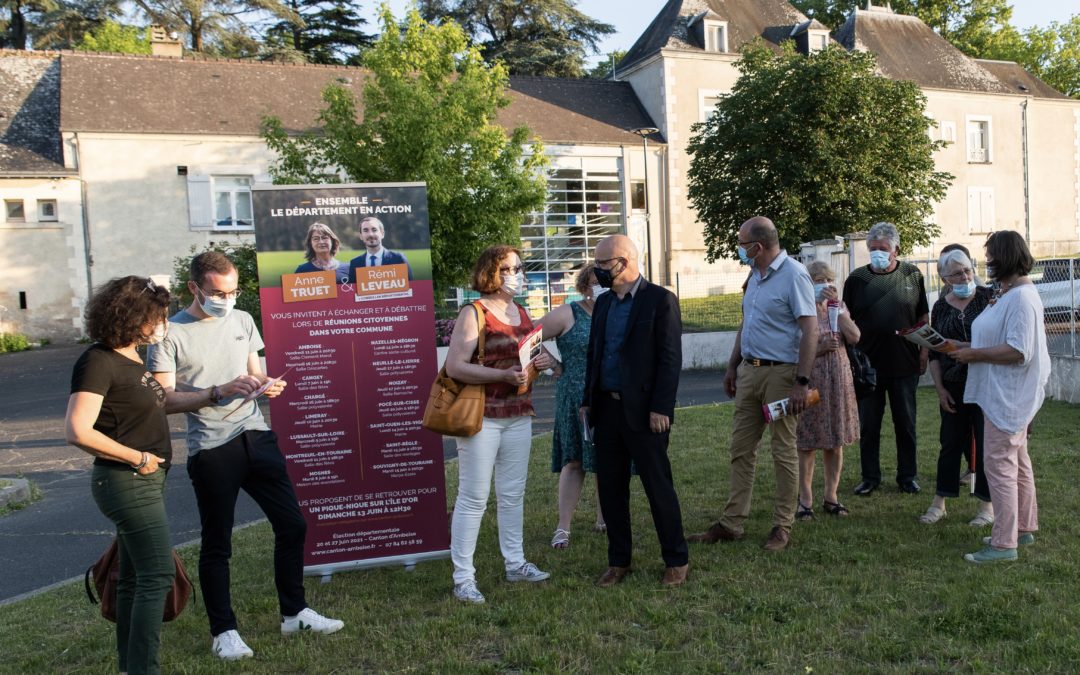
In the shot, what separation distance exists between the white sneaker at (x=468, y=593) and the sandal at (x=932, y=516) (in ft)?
10.2

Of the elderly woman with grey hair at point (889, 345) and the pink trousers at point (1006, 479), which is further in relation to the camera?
the elderly woman with grey hair at point (889, 345)

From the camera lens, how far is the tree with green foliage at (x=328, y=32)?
122 ft

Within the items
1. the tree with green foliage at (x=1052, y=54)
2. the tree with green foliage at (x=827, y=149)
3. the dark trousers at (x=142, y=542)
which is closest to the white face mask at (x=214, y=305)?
the dark trousers at (x=142, y=542)

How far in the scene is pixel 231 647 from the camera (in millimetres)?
4086

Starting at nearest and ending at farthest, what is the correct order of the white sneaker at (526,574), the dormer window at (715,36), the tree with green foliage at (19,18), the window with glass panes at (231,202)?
the white sneaker at (526,574) < the window with glass panes at (231,202) < the dormer window at (715,36) < the tree with green foliage at (19,18)

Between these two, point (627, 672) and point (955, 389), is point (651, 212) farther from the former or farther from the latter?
point (627, 672)

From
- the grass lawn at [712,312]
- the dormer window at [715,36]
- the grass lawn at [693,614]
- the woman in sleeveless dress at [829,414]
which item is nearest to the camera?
the grass lawn at [693,614]

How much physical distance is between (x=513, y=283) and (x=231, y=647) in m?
2.37

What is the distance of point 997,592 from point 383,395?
3629mm

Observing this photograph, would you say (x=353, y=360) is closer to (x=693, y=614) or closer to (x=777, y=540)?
(x=693, y=614)

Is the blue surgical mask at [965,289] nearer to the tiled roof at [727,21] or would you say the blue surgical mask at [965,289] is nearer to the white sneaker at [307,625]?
the white sneaker at [307,625]

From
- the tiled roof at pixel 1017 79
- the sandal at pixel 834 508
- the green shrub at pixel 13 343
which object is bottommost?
the sandal at pixel 834 508

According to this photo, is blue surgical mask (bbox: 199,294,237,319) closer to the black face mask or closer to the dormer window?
the black face mask

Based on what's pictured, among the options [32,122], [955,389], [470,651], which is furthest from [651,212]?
[470,651]
